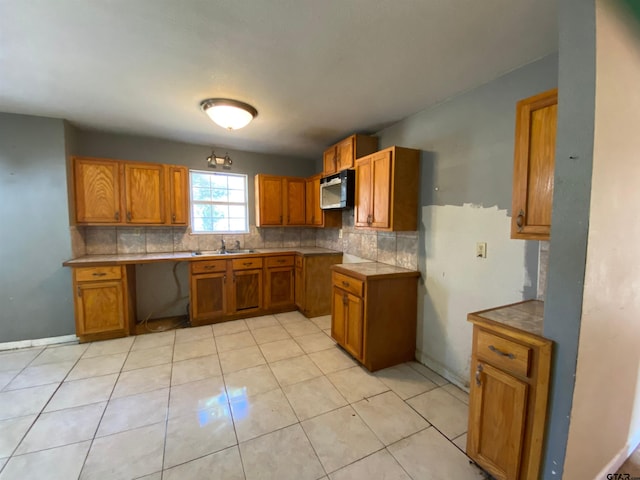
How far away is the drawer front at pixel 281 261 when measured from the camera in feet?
12.4

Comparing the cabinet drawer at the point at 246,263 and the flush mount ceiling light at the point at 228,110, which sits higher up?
the flush mount ceiling light at the point at 228,110

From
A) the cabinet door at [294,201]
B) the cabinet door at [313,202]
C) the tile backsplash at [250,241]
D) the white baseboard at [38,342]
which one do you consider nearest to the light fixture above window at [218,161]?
the cabinet door at [294,201]

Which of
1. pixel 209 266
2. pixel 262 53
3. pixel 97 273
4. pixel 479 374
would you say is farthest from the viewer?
pixel 209 266

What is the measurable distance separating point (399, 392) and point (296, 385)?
0.85 m

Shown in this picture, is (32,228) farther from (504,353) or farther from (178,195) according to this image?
(504,353)

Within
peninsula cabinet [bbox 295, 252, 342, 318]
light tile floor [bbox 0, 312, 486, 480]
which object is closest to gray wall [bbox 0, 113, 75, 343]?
light tile floor [bbox 0, 312, 486, 480]

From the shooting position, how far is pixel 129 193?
10.5 ft

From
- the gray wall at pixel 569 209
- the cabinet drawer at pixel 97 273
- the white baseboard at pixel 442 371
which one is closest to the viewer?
the gray wall at pixel 569 209

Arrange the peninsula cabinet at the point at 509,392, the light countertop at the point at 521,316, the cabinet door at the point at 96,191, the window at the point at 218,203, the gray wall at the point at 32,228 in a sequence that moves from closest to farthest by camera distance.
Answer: the peninsula cabinet at the point at 509,392 → the light countertop at the point at 521,316 → the gray wall at the point at 32,228 → the cabinet door at the point at 96,191 → the window at the point at 218,203

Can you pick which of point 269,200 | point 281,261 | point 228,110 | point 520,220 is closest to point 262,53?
point 228,110

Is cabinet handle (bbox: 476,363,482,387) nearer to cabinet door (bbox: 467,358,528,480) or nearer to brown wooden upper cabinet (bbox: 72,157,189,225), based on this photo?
cabinet door (bbox: 467,358,528,480)

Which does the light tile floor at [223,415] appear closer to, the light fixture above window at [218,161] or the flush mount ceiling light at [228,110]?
the flush mount ceiling light at [228,110]

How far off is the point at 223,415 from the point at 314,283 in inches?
81.8

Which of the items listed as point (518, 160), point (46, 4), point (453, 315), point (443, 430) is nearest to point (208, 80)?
point (46, 4)
